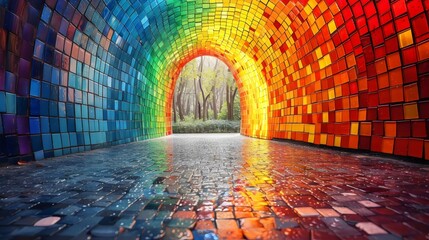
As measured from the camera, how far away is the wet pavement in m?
1.27

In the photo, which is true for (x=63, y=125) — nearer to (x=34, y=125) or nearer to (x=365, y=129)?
(x=34, y=125)

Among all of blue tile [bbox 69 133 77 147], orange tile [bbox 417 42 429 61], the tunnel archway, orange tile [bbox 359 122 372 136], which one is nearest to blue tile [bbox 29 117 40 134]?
blue tile [bbox 69 133 77 147]

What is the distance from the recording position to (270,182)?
2.29 metres

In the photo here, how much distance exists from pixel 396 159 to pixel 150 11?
5398mm

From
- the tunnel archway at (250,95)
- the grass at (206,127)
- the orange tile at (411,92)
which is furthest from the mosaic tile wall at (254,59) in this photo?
the grass at (206,127)

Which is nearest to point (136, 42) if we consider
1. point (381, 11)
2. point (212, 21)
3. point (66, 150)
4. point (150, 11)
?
point (150, 11)

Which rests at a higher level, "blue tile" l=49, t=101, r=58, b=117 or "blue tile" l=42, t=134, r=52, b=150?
"blue tile" l=49, t=101, r=58, b=117

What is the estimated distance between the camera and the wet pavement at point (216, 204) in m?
1.27

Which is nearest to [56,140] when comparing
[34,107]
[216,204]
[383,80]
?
[34,107]

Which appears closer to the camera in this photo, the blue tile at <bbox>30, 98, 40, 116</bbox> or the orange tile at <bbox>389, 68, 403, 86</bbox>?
the orange tile at <bbox>389, 68, 403, 86</bbox>

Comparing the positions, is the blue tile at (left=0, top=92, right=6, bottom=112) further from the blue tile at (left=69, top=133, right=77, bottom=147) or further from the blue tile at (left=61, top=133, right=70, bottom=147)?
the blue tile at (left=69, top=133, right=77, bottom=147)

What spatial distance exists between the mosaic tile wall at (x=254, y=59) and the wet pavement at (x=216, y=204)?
34.8 inches

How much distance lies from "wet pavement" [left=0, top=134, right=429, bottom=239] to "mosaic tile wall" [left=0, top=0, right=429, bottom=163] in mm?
884

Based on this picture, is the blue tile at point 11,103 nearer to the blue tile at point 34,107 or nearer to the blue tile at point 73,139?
the blue tile at point 34,107
